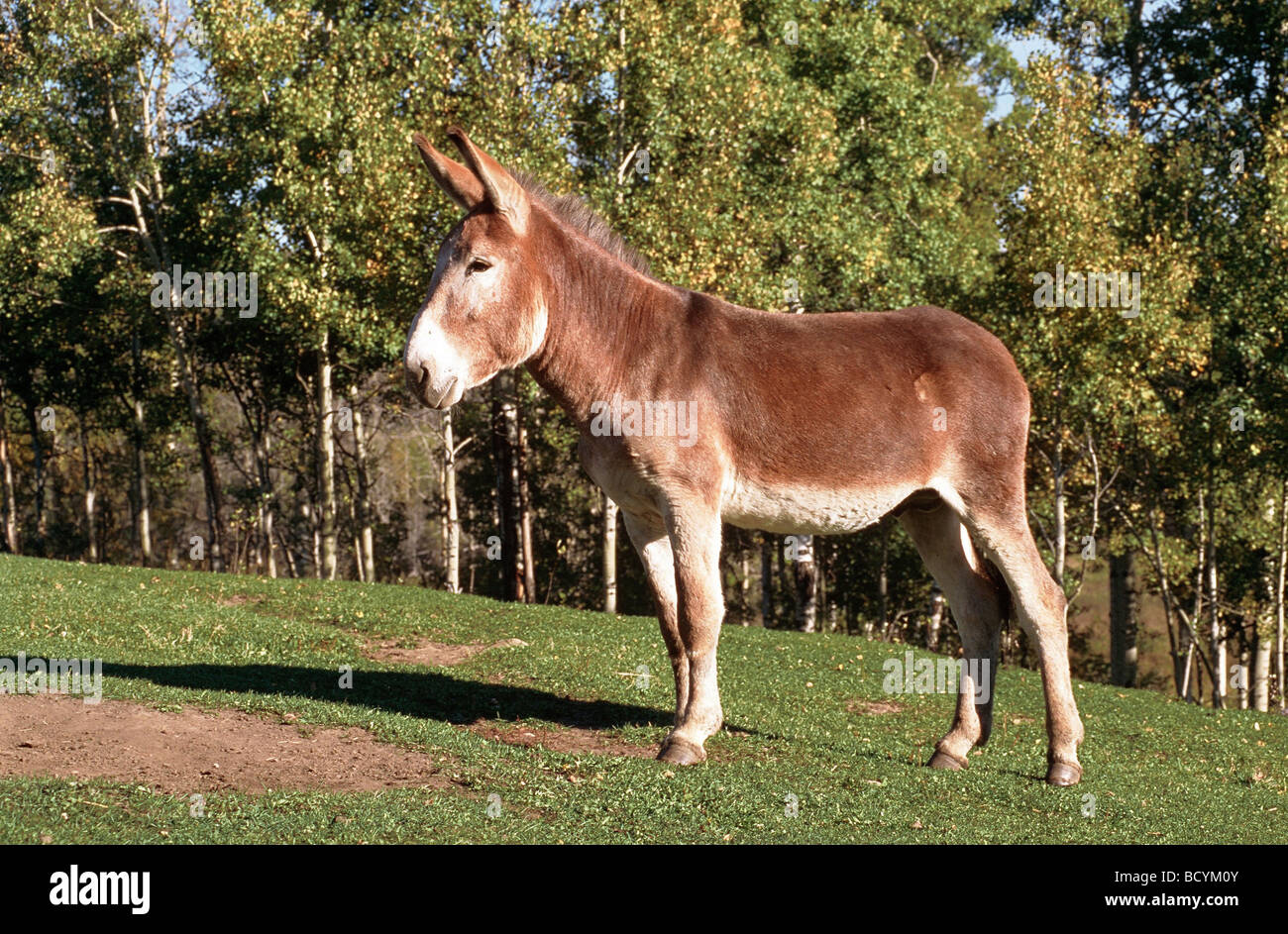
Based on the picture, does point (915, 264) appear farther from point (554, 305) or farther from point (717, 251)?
point (554, 305)

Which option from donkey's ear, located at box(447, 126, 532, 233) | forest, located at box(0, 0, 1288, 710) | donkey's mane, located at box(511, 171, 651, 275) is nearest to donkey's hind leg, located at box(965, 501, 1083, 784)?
donkey's mane, located at box(511, 171, 651, 275)

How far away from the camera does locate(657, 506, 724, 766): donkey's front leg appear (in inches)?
365

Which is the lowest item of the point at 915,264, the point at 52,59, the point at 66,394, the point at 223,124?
the point at 66,394

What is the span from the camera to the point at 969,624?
10664 mm

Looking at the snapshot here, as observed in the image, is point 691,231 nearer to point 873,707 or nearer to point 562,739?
point 873,707

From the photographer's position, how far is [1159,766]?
13555 mm

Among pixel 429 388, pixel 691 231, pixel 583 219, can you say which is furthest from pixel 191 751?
pixel 691 231

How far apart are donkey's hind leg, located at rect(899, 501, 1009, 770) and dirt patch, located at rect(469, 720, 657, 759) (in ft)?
8.43

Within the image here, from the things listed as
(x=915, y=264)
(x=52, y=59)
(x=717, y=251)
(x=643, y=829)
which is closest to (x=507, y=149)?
(x=717, y=251)

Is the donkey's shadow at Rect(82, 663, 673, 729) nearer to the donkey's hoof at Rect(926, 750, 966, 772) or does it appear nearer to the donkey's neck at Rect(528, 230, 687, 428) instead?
the donkey's hoof at Rect(926, 750, 966, 772)

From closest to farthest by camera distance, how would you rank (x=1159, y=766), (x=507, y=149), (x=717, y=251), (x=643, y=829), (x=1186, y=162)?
(x=643, y=829) < (x=1159, y=766) < (x=507, y=149) < (x=717, y=251) < (x=1186, y=162)

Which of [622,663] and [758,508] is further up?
[758,508]

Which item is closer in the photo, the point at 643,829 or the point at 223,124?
the point at 643,829

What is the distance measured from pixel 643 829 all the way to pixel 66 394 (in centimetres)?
3940
